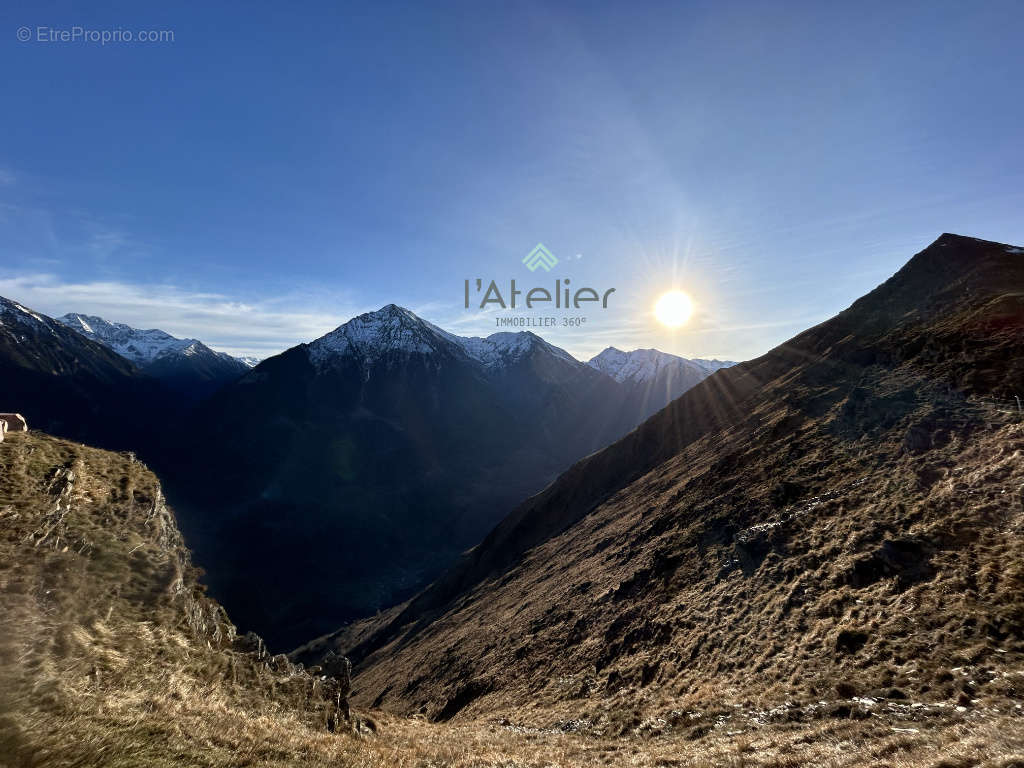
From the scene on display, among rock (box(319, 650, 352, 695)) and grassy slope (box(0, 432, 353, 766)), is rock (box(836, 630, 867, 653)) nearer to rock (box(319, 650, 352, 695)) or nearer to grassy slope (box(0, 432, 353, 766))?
grassy slope (box(0, 432, 353, 766))

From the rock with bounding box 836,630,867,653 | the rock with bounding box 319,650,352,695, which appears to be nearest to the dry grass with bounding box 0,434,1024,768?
the rock with bounding box 319,650,352,695

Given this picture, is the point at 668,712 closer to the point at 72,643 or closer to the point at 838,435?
the point at 72,643

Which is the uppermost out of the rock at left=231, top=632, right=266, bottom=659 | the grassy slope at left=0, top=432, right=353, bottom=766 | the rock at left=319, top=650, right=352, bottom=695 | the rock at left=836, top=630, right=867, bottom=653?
the grassy slope at left=0, top=432, right=353, bottom=766

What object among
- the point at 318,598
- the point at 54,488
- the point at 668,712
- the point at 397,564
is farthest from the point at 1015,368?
the point at 397,564

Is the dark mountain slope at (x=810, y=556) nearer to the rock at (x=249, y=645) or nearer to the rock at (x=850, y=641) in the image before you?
the rock at (x=850, y=641)

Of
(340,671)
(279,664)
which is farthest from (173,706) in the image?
(340,671)

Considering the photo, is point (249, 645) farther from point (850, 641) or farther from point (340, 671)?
point (850, 641)

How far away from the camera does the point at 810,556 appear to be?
21.3 m

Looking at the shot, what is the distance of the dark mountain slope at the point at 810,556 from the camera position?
585 inches

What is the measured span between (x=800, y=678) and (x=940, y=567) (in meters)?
7.03

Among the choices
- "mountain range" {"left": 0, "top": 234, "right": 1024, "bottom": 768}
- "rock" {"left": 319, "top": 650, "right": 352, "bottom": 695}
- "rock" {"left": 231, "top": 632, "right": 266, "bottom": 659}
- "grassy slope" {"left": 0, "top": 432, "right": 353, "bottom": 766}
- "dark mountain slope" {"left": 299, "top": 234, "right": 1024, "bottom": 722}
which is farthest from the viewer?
"rock" {"left": 319, "top": 650, "right": 352, "bottom": 695}

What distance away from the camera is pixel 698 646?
20.8 m

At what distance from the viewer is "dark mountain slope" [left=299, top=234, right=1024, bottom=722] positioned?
585 inches

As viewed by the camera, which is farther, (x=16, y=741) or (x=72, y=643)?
(x=72, y=643)
